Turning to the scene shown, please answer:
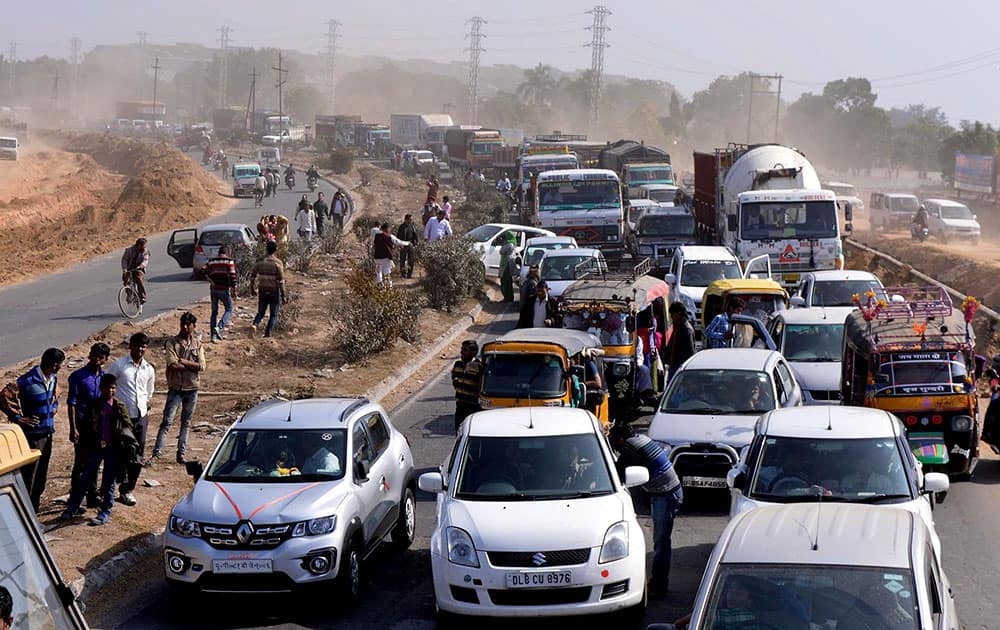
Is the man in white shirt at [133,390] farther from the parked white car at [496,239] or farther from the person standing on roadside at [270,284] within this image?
the parked white car at [496,239]

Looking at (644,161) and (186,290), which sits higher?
(644,161)

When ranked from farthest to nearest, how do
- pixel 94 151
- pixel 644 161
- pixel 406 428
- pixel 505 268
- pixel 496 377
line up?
pixel 94 151
pixel 644 161
pixel 505 268
pixel 406 428
pixel 496 377

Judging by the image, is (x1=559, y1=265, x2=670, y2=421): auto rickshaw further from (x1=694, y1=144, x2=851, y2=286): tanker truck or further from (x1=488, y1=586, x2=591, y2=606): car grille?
(x1=694, y1=144, x2=851, y2=286): tanker truck

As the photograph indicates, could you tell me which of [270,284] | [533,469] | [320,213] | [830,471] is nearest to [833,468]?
[830,471]

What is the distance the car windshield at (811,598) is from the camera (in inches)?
251

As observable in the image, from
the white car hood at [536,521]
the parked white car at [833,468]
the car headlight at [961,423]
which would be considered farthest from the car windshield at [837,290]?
the white car hood at [536,521]

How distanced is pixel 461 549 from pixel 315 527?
1383mm

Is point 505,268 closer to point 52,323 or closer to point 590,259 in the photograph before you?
point 590,259

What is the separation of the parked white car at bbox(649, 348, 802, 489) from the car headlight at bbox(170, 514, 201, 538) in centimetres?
530

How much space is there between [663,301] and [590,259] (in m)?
5.83

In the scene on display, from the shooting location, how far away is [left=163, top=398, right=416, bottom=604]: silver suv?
994 centimetres

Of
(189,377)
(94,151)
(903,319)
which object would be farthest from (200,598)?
(94,151)

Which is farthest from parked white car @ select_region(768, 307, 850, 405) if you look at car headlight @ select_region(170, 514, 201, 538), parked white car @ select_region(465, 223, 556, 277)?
parked white car @ select_region(465, 223, 556, 277)

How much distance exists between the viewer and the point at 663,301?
71.1 ft
